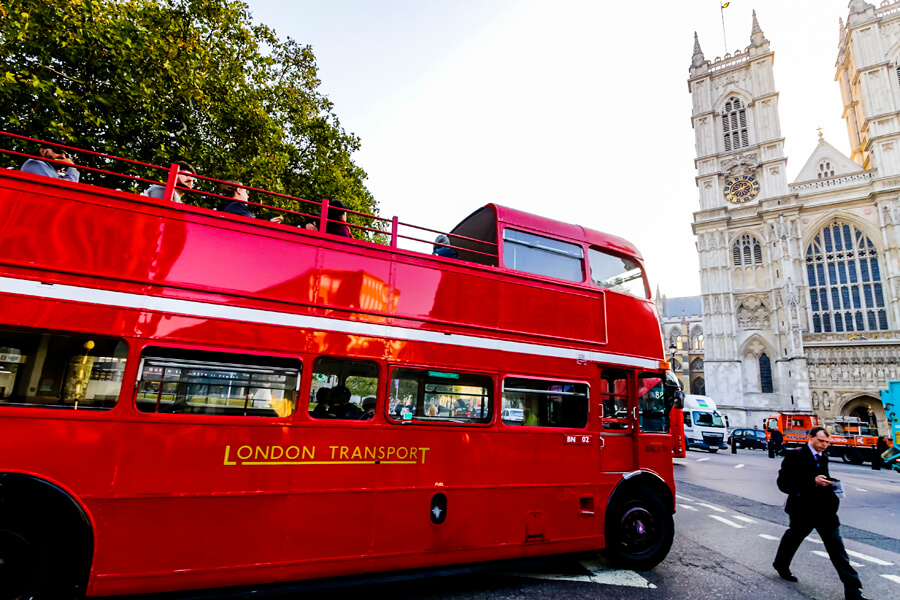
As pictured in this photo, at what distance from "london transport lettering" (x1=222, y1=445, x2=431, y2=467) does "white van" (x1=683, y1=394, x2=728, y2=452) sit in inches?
1072

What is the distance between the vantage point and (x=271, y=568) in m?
3.82

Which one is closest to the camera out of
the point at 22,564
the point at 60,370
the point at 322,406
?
the point at 22,564

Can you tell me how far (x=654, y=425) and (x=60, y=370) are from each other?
6636mm

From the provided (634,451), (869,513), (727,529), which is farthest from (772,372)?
(634,451)

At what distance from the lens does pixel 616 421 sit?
18.6ft

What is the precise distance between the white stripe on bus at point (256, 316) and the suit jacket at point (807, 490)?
260 centimetres

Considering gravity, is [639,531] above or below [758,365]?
below

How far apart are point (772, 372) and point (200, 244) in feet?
160

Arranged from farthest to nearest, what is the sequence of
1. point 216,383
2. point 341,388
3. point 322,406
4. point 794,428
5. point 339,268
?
point 794,428 < point 339,268 < point 341,388 < point 322,406 < point 216,383

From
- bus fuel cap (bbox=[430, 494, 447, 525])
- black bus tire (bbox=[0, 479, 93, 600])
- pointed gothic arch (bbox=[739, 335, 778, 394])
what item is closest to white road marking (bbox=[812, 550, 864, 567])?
bus fuel cap (bbox=[430, 494, 447, 525])

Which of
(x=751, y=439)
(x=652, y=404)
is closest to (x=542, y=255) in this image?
(x=652, y=404)

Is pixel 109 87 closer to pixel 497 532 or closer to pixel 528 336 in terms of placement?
pixel 528 336

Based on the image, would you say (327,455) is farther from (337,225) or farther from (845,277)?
(845,277)

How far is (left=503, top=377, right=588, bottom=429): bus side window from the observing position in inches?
199
